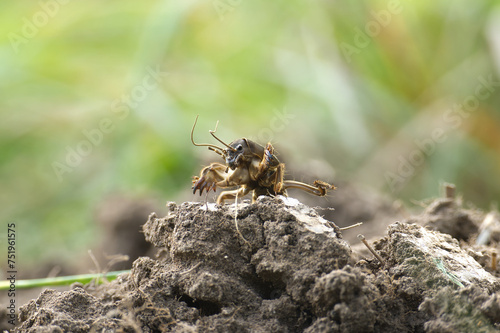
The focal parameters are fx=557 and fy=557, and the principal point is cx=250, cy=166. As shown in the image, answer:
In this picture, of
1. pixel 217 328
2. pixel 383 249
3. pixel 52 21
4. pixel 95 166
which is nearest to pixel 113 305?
pixel 217 328

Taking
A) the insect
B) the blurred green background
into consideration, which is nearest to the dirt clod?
the insect

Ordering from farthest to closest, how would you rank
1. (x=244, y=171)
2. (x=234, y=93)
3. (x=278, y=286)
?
(x=234, y=93) → (x=244, y=171) → (x=278, y=286)

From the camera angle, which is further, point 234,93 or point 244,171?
point 234,93

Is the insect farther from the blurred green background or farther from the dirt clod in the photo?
the blurred green background

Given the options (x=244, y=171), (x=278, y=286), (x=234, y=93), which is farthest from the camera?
(x=234, y=93)

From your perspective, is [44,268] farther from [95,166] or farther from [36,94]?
[36,94]

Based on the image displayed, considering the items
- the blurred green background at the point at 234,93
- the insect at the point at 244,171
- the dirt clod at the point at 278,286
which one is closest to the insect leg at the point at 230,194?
the insect at the point at 244,171

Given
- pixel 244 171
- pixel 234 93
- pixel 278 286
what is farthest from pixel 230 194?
pixel 234 93

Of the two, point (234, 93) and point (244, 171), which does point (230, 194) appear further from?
point (234, 93)
